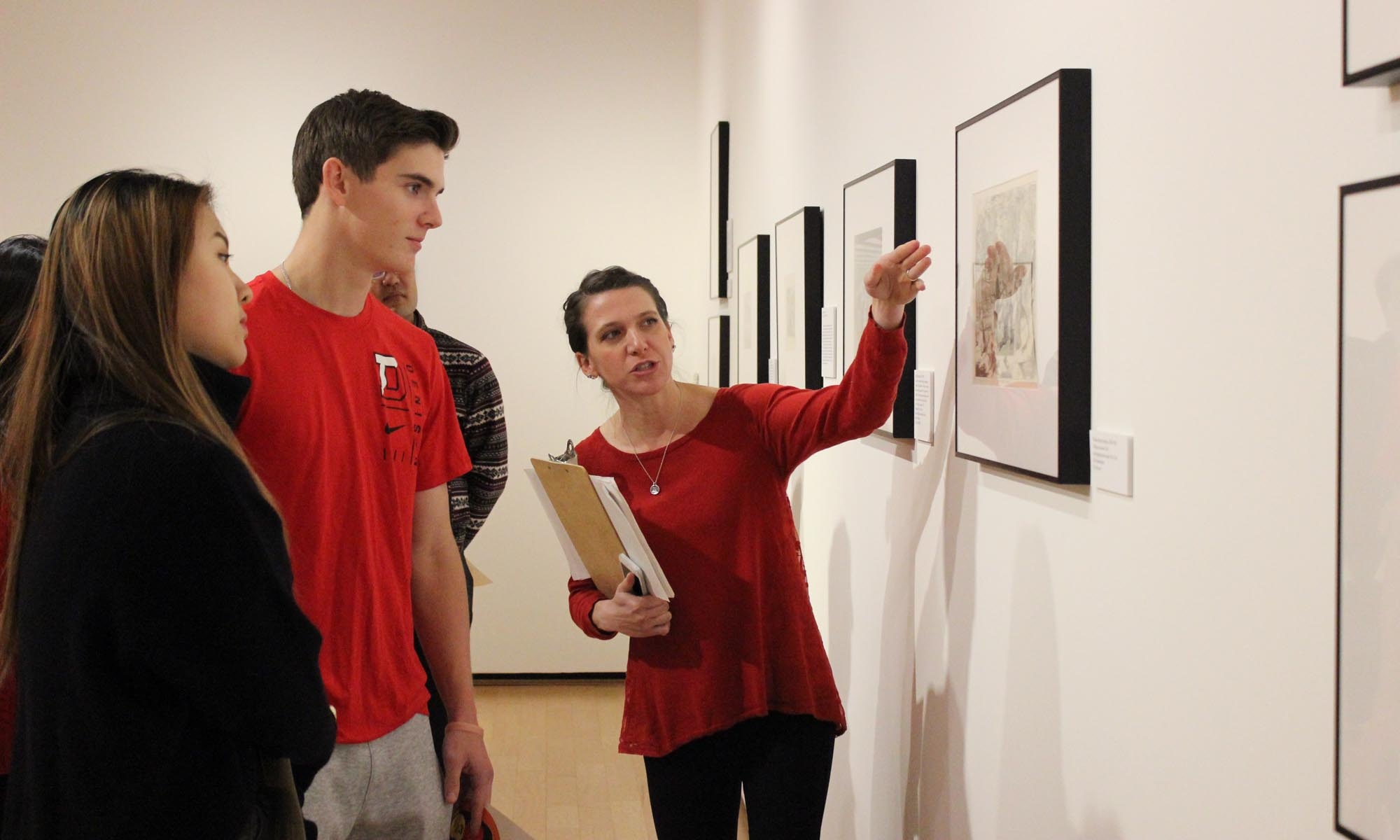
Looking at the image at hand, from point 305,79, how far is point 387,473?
439 centimetres

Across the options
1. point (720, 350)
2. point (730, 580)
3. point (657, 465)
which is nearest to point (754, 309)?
point (720, 350)

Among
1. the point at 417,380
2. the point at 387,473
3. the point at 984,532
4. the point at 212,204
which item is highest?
the point at 212,204

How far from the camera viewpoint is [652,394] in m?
2.10

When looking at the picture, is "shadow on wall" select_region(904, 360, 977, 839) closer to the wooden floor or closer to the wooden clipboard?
the wooden clipboard

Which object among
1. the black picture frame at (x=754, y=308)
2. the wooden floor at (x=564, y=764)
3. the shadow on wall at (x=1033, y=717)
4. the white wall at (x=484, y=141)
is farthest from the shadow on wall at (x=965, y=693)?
the white wall at (x=484, y=141)

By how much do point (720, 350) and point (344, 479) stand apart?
3.16 m

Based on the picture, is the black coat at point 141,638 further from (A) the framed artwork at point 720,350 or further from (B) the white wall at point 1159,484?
(A) the framed artwork at point 720,350

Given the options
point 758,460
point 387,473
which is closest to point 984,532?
point 758,460

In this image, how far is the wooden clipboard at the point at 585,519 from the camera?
185cm

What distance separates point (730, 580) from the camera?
6.48 ft

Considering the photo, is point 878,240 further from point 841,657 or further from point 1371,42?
point 1371,42

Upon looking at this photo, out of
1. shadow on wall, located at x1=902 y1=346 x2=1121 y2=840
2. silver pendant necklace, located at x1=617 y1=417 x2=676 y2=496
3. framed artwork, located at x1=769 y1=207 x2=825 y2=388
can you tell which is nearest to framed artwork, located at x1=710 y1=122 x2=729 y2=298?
framed artwork, located at x1=769 y1=207 x2=825 y2=388

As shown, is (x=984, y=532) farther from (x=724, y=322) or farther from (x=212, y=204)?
(x=724, y=322)

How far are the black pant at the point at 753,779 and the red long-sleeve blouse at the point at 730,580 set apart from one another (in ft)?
0.13
